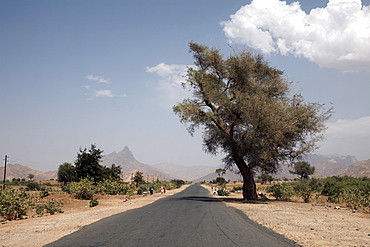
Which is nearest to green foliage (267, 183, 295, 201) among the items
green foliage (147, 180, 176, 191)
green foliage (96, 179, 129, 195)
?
green foliage (96, 179, 129, 195)

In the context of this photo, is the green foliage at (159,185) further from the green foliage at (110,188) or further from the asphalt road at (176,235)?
the asphalt road at (176,235)

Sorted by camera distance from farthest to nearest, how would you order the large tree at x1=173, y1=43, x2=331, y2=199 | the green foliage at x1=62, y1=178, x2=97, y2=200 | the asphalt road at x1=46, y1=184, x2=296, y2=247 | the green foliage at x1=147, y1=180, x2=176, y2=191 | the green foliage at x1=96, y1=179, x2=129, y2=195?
the green foliage at x1=147, y1=180, x2=176, y2=191, the green foliage at x1=96, y1=179, x2=129, y2=195, the green foliage at x1=62, y1=178, x2=97, y2=200, the large tree at x1=173, y1=43, x2=331, y2=199, the asphalt road at x1=46, y1=184, x2=296, y2=247

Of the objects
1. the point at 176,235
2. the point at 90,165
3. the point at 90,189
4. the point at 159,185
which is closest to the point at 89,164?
the point at 90,165

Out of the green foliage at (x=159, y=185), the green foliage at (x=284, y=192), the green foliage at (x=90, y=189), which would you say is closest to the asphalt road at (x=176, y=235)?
the green foliage at (x=284, y=192)

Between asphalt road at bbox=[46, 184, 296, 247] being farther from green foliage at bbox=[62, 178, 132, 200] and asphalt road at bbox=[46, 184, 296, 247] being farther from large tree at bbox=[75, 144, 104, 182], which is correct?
large tree at bbox=[75, 144, 104, 182]

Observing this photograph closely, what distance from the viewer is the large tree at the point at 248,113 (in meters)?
25.2


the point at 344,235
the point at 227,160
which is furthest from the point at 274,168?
the point at 344,235

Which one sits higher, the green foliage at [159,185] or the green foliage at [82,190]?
the green foliage at [82,190]

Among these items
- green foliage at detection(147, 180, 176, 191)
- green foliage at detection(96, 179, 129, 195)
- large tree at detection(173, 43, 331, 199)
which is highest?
large tree at detection(173, 43, 331, 199)

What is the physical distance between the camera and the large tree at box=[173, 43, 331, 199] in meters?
25.2

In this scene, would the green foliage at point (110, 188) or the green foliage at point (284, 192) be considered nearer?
the green foliage at point (284, 192)

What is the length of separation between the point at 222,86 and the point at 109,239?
22.2m

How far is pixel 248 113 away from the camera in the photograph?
82.8ft

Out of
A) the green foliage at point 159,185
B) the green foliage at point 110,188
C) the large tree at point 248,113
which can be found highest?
the large tree at point 248,113
